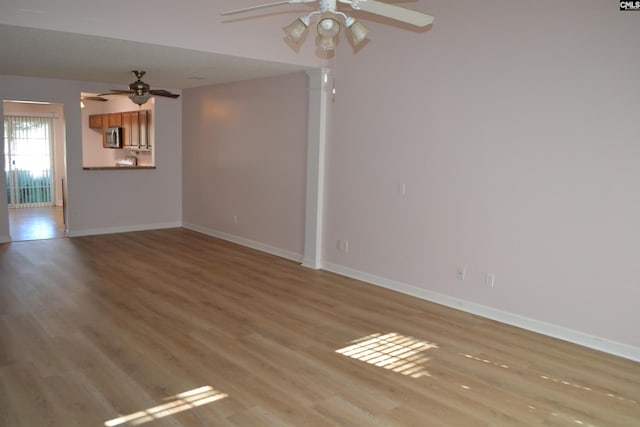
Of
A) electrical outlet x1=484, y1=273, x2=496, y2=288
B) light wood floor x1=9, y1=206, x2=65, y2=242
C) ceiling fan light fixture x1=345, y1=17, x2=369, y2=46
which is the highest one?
ceiling fan light fixture x1=345, y1=17, x2=369, y2=46

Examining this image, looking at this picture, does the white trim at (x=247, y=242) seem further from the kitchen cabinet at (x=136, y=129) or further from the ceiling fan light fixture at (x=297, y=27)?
the ceiling fan light fixture at (x=297, y=27)

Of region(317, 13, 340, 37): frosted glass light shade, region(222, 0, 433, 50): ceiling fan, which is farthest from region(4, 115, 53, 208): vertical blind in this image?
region(317, 13, 340, 37): frosted glass light shade

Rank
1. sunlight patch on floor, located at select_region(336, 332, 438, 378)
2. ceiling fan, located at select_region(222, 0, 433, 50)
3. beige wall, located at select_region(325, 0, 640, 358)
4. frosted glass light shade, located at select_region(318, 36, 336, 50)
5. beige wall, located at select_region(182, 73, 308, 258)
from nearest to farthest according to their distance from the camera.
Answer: ceiling fan, located at select_region(222, 0, 433, 50) → frosted glass light shade, located at select_region(318, 36, 336, 50) → sunlight patch on floor, located at select_region(336, 332, 438, 378) → beige wall, located at select_region(325, 0, 640, 358) → beige wall, located at select_region(182, 73, 308, 258)

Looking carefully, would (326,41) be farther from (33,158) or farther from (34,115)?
(33,158)

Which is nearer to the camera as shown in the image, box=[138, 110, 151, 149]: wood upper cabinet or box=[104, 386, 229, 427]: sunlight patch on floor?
box=[104, 386, 229, 427]: sunlight patch on floor

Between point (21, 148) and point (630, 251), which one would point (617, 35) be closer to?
point (630, 251)

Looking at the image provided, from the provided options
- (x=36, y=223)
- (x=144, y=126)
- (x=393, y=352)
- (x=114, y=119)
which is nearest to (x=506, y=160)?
(x=393, y=352)

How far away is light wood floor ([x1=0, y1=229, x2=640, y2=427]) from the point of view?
2936 mm

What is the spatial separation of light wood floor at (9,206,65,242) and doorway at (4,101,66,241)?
17mm

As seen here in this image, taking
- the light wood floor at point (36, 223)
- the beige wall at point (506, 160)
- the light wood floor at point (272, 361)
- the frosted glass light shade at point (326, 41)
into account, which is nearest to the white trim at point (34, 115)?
the light wood floor at point (36, 223)

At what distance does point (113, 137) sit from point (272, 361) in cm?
790

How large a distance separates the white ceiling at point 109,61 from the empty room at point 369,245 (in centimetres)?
5

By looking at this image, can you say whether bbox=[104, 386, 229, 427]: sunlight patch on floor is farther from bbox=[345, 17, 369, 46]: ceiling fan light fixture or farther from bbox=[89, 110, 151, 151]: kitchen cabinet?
bbox=[89, 110, 151, 151]: kitchen cabinet

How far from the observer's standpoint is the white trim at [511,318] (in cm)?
391
